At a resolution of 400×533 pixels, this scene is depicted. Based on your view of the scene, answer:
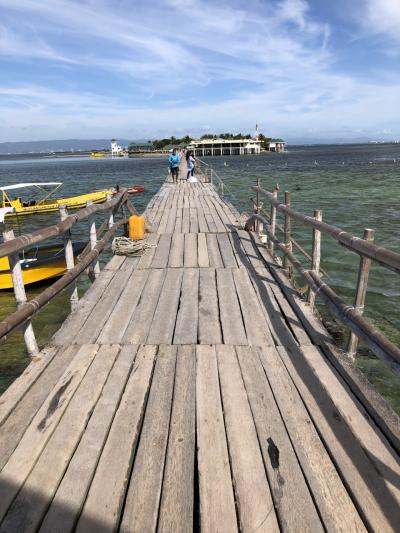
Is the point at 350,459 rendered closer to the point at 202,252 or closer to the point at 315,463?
the point at 315,463

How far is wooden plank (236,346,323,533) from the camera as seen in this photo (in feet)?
6.96

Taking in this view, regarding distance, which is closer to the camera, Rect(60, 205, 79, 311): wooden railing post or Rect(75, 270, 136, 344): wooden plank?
Rect(75, 270, 136, 344): wooden plank

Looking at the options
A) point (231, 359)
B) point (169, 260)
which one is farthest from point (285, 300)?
point (169, 260)

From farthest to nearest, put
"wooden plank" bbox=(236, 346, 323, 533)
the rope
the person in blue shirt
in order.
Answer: the person in blue shirt, the rope, "wooden plank" bbox=(236, 346, 323, 533)

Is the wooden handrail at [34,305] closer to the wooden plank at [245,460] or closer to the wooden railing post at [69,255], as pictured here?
the wooden railing post at [69,255]

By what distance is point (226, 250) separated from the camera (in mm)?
7797

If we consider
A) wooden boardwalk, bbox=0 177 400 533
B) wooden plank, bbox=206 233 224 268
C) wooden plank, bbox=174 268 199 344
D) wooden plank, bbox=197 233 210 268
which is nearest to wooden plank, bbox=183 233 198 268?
wooden plank, bbox=197 233 210 268

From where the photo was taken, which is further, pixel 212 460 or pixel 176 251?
pixel 176 251

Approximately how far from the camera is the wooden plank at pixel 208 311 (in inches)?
166

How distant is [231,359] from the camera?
12.3 feet

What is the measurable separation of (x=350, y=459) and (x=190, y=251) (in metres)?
5.61

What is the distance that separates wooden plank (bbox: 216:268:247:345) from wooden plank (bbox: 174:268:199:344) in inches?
13.3

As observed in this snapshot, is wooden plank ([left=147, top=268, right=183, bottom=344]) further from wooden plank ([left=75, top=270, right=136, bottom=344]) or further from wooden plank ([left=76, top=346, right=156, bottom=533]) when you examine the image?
wooden plank ([left=76, top=346, right=156, bottom=533])

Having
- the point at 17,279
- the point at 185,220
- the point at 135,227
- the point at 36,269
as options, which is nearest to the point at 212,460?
the point at 17,279
